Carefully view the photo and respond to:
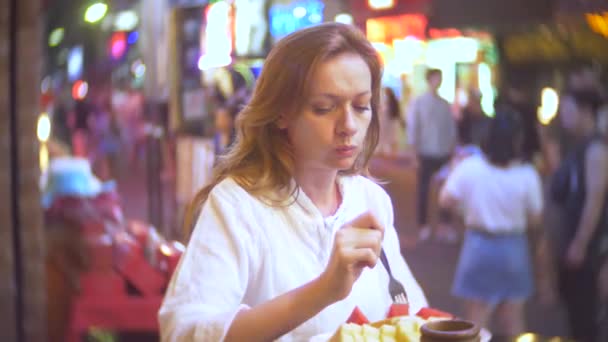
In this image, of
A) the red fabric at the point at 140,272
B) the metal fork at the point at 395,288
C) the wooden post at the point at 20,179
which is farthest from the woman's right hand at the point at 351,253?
the wooden post at the point at 20,179

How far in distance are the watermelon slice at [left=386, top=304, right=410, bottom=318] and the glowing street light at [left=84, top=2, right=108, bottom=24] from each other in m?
1.82

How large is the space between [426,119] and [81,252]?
4.96ft

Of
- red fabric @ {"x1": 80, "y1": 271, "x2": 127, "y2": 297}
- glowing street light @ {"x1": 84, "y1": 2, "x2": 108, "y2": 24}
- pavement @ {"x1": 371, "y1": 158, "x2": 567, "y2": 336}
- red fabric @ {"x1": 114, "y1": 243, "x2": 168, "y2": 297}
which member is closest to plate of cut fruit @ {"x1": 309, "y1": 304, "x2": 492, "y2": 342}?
pavement @ {"x1": 371, "y1": 158, "x2": 567, "y2": 336}

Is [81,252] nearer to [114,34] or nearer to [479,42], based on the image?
[114,34]

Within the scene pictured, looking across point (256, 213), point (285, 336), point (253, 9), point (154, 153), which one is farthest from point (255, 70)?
point (154, 153)

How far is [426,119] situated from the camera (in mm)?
2236

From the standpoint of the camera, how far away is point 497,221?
2.30m

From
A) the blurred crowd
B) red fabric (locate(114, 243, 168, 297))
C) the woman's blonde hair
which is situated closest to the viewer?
the woman's blonde hair

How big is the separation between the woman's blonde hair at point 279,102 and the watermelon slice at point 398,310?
0.27m

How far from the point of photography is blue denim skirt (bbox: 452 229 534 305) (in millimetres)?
2305

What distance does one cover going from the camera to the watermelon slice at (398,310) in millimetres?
1472

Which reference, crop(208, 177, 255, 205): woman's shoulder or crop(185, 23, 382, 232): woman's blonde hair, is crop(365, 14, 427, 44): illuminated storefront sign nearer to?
crop(185, 23, 382, 232): woman's blonde hair

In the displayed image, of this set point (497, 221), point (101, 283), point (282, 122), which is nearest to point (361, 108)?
point (282, 122)

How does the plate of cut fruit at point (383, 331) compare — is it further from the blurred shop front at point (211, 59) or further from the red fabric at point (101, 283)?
the red fabric at point (101, 283)
